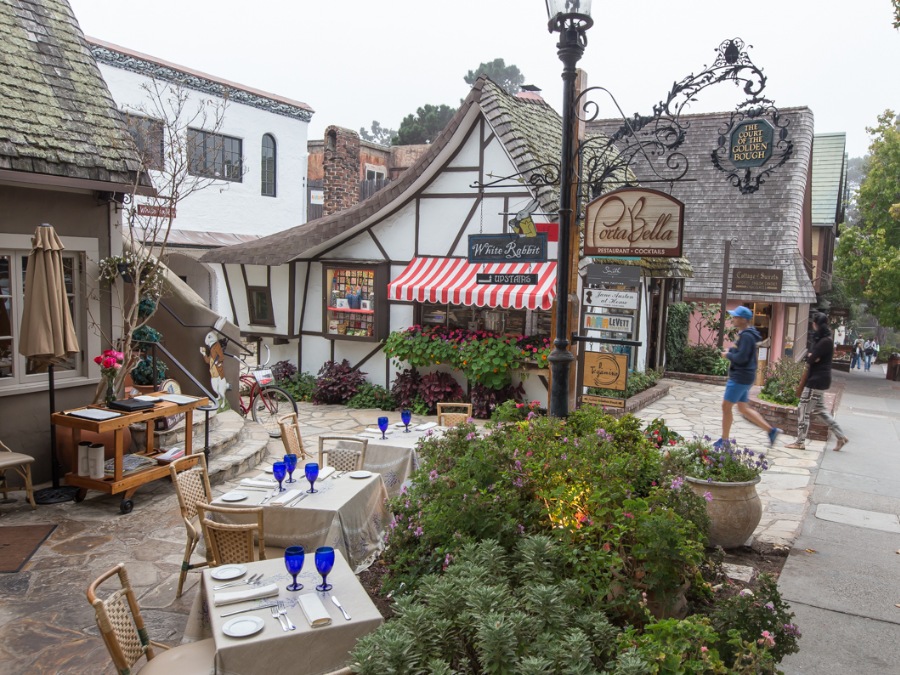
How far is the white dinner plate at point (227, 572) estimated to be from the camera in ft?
12.2

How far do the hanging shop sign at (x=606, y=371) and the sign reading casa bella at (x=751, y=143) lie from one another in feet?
7.03

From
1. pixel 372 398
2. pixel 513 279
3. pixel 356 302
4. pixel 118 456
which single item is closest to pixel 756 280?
pixel 513 279

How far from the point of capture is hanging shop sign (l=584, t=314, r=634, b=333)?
6430 millimetres

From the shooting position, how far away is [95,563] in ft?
18.5

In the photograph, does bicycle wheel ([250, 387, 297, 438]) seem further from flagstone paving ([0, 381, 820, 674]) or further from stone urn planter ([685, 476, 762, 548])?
stone urn planter ([685, 476, 762, 548])

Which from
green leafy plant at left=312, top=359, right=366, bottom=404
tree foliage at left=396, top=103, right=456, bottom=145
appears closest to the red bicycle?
green leafy plant at left=312, top=359, right=366, bottom=404

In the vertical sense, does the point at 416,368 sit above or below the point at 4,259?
below

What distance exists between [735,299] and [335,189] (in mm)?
11322

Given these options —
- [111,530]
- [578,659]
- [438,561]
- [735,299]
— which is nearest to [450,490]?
[438,561]

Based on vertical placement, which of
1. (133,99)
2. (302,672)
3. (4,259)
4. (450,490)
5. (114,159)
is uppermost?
(133,99)

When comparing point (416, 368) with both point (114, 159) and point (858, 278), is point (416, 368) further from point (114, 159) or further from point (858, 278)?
point (858, 278)

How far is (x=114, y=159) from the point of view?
7.51m

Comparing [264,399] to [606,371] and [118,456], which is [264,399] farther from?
[606,371]

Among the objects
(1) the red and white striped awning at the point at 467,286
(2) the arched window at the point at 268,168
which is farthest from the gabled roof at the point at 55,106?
(2) the arched window at the point at 268,168
